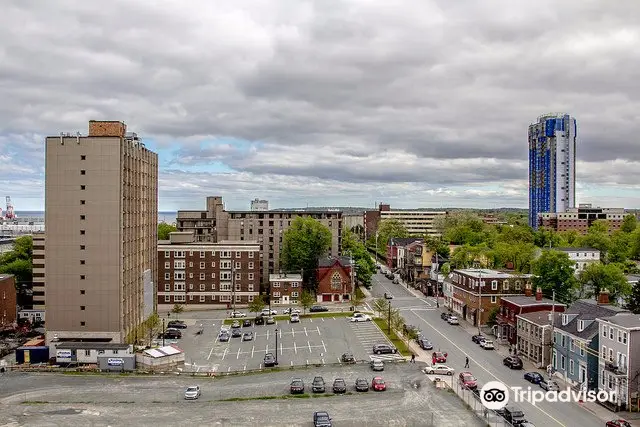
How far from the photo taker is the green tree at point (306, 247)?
114m

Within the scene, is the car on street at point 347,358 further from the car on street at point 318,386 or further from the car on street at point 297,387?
the car on street at point 297,387

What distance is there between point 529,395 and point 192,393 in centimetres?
2785

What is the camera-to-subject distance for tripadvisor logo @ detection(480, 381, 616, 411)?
157 feet

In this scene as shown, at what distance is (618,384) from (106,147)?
5487 centimetres

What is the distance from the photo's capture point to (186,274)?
10294 cm

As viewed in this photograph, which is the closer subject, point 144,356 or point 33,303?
point 144,356

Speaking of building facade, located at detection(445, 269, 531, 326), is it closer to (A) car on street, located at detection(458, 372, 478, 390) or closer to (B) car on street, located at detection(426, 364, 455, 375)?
(B) car on street, located at detection(426, 364, 455, 375)

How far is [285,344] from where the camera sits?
72875mm

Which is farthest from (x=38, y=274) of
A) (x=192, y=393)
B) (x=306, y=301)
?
(x=192, y=393)

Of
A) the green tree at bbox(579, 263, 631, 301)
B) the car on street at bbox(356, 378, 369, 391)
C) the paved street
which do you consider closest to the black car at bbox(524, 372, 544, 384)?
the paved street

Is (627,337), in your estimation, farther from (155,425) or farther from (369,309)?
(369,309)

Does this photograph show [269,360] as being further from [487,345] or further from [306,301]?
[306,301]

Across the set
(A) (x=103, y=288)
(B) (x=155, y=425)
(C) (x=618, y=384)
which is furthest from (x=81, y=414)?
(C) (x=618, y=384)

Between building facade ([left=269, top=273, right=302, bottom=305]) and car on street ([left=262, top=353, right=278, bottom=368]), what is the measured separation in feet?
124
